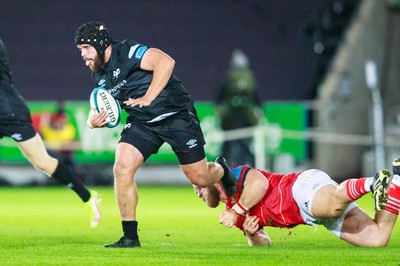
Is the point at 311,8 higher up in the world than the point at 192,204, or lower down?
higher up

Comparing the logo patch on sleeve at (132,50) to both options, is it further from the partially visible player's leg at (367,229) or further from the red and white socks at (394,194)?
the red and white socks at (394,194)

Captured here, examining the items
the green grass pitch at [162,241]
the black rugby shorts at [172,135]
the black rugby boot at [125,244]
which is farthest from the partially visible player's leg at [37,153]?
the black rugby boot at [125,244]

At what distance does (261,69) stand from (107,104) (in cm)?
1639

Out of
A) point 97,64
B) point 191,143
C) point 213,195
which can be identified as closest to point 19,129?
point 97,64

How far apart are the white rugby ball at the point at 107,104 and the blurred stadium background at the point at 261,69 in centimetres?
1261

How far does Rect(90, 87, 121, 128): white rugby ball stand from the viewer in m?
9.45

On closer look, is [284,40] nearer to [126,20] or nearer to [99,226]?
[126,20]

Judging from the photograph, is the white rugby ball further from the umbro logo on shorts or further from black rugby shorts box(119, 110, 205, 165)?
the umbro logo on shorts

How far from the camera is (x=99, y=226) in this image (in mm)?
12633

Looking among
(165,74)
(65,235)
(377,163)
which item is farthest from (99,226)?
(377,163)

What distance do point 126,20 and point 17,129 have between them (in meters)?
14.6

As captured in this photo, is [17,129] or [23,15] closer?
[17,129]

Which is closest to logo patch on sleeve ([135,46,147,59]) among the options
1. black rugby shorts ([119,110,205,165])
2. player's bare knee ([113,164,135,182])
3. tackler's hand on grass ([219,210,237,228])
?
→ black rugby shorts ([119,110,205,165])

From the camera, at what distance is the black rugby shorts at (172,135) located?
9531 millimetres
